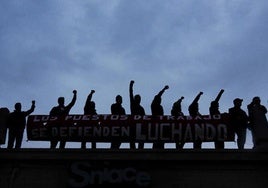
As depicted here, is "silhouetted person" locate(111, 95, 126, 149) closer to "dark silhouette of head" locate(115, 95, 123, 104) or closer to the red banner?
"dark silhouette of head" locate(115, 95, 123, 104)

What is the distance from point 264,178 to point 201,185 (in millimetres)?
2236

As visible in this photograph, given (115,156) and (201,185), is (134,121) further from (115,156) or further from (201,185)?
(201,185)

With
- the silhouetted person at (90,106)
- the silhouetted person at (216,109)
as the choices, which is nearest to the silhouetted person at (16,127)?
the silhouetted person at (90,106)

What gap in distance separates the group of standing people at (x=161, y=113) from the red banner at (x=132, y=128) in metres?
0.29

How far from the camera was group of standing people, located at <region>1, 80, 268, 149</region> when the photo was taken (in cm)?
2030

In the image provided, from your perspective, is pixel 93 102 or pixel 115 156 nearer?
pixel 115 156

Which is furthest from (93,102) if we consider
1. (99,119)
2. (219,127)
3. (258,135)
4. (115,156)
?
(258,135)

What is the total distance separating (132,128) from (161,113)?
4.53ft

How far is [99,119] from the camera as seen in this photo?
805 inches

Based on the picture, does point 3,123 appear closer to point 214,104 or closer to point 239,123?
point 214,104

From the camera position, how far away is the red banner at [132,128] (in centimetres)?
2012

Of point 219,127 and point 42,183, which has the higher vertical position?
point 219,127

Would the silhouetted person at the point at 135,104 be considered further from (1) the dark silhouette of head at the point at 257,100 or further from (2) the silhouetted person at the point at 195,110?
(1) the dark silhouette of head at the point at 257,100

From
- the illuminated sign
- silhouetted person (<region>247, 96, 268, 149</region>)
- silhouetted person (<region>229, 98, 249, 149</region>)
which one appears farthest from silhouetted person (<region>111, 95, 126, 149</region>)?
silhouetted person (<region>247, 96, 268, 149</region>)
